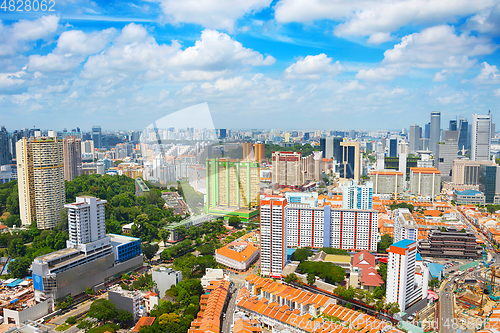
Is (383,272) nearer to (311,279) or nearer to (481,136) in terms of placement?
(311,279)

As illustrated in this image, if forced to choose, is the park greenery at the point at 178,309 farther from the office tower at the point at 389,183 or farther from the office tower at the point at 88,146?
the office tower at the point at 88,146

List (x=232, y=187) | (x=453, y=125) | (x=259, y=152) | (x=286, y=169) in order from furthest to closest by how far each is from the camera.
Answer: (x=453, y=125) < (x=259, y=152) < (x=286, y=169) < (x=232, y=187)

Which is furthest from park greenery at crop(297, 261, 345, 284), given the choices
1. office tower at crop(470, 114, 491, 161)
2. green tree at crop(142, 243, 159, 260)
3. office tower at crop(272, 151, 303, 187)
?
office tower at crop(470, 114, 491, 161)

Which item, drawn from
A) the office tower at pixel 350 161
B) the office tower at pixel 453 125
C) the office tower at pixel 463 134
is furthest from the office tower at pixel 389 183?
the office tower at pixel 453 125

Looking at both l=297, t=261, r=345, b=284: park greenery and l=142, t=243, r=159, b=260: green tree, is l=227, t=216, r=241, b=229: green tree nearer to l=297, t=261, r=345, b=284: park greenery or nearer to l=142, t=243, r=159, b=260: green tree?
l=142, t=243, r=159, b=260: green tree

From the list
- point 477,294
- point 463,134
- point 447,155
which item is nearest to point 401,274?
point 477,294
